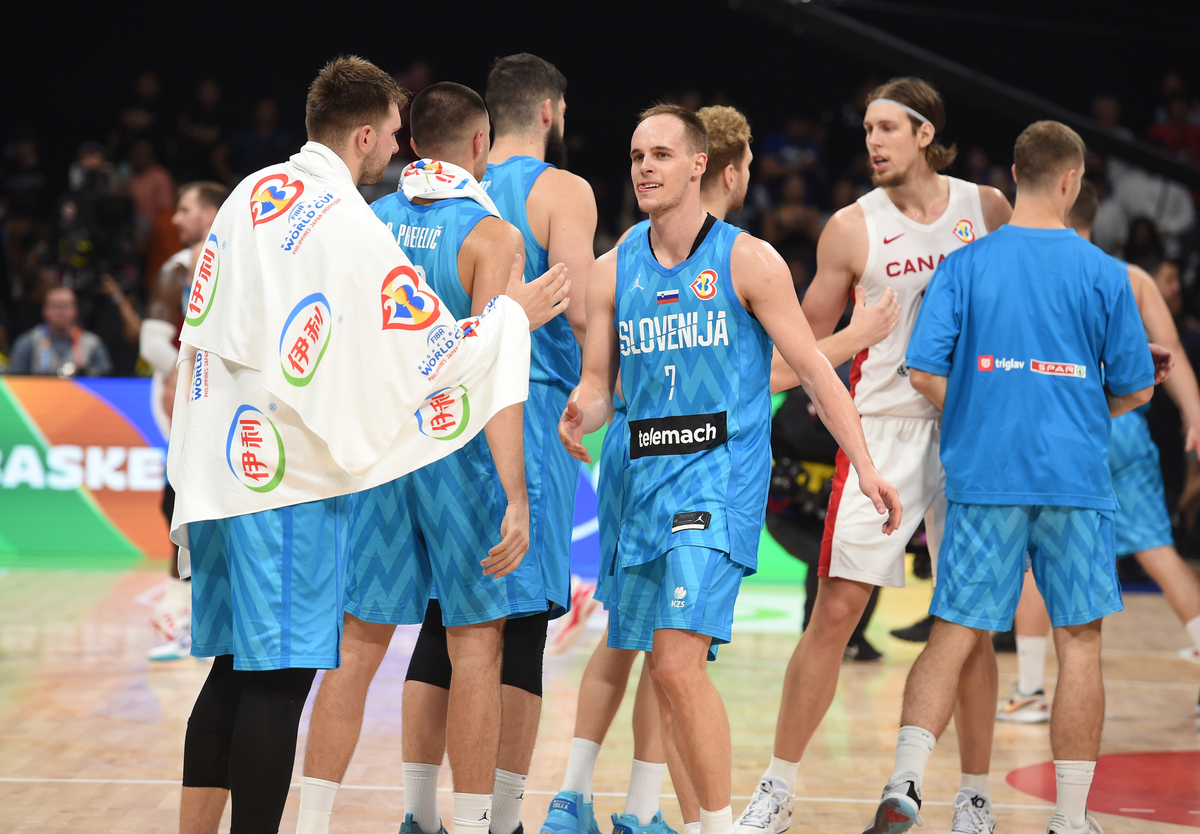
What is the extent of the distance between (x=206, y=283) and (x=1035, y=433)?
238 centimetres

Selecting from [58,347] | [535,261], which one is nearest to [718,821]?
[535,261]

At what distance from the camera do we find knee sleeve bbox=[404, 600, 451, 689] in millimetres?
3727

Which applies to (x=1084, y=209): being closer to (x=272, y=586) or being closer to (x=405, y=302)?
(x=405, y=302)

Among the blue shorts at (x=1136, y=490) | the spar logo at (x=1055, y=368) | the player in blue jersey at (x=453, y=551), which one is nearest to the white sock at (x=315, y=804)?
the player in blue jersey at (x=453, y=551)

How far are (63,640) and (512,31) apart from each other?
31.2ft

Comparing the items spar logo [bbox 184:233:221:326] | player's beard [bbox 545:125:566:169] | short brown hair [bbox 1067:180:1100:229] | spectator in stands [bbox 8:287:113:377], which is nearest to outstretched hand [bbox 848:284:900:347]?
player's beard [bbox 545:125:566:169]

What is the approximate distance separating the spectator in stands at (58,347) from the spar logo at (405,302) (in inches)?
294

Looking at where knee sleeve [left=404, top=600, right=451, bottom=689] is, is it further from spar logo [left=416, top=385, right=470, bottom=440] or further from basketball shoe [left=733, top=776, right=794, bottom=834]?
basketball shoe [left=733, top=776, right=794, bottom=834]

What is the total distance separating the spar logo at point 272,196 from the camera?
9.43ft

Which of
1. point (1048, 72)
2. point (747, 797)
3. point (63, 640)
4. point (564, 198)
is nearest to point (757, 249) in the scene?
point (564, 198)

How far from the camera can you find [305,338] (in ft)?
9.32

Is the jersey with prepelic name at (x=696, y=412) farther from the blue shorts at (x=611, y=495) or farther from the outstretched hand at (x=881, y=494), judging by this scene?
the outstretched hand at (x=881, y=494)

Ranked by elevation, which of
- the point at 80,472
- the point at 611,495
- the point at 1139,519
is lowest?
the point at 80,472

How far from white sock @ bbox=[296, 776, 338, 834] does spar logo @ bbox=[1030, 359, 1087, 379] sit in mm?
2340
